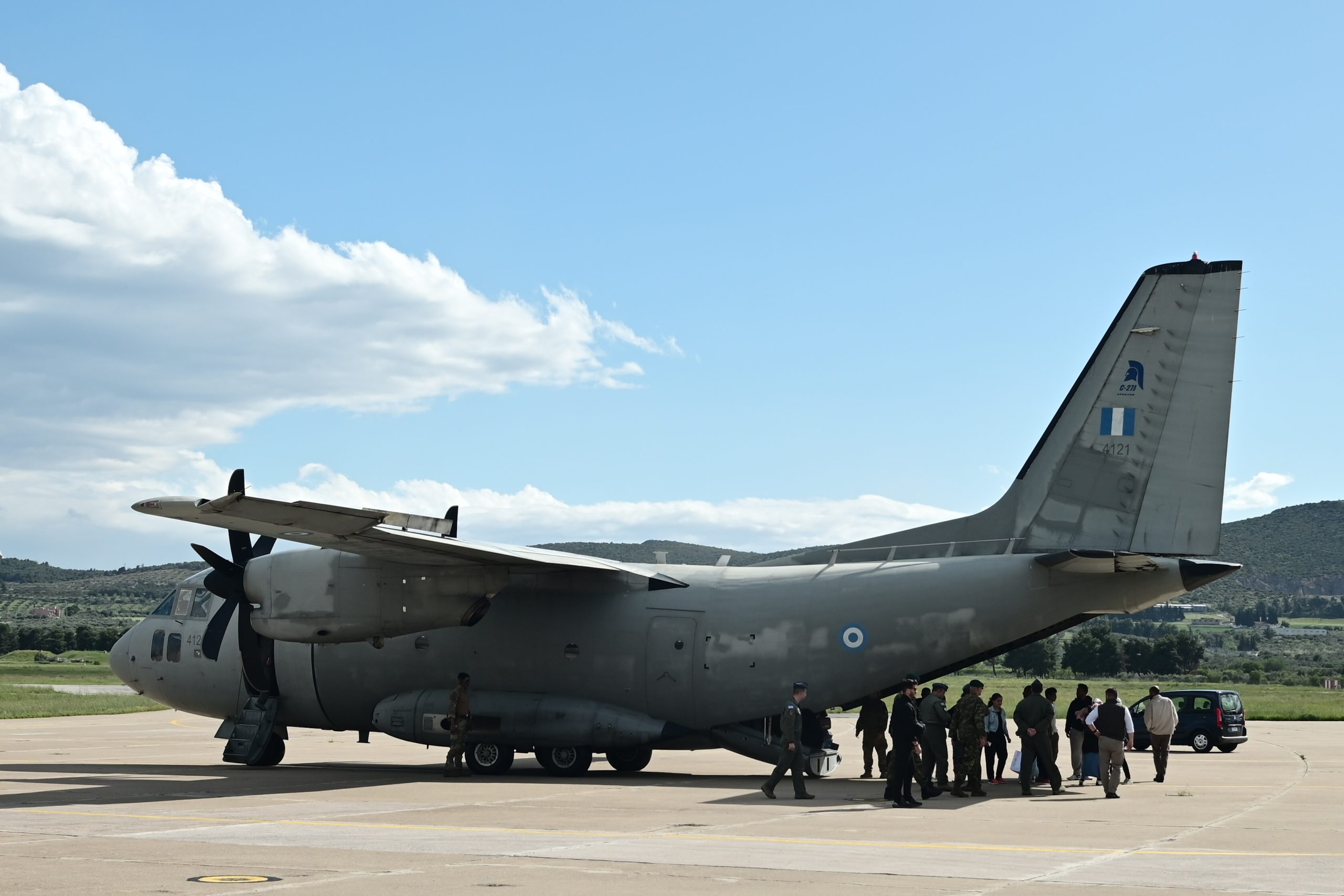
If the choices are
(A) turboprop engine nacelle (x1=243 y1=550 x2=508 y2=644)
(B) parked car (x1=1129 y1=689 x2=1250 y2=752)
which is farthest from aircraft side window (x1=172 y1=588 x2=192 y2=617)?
(B) parked car (x1=1129 y1=689 x2=1250 y2=752)

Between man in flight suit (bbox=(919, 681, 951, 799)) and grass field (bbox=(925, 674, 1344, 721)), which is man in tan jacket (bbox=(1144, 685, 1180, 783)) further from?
grass field (bbox=(925, 674, 1344, 721))

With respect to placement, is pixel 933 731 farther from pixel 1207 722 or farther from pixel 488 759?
pixel 1207 722

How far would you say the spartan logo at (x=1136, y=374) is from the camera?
19109mm

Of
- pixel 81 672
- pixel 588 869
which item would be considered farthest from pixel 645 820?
pixel 81 672

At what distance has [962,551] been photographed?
66.1 ft

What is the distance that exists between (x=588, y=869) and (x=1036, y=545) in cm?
1100

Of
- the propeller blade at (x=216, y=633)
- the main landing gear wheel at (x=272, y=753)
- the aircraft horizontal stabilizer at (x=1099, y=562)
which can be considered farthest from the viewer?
the propeller blade at (x=216, y=633)

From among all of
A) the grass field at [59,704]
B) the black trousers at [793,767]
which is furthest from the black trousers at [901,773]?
the grass field at [59,704]

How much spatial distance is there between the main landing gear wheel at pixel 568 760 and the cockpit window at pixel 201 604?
7209 millimetres

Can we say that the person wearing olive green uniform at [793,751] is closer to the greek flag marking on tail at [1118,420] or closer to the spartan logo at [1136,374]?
the greek flag marking on tail at [1118,420]

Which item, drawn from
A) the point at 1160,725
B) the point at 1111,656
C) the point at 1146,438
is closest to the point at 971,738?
the point at 1160,725

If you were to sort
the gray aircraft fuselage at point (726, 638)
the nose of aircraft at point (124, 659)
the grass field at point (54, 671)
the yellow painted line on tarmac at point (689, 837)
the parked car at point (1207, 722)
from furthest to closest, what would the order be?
the grass field at point (54, 671), the parked car at point (1207, 722), the nose of aircraft at point (124, 659), the gray aircraft fuselage at point (726, 638), the yellow painted line on tarmac at point (689, 837)

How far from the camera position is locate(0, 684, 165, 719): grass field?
4259cm

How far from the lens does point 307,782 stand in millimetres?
19531
